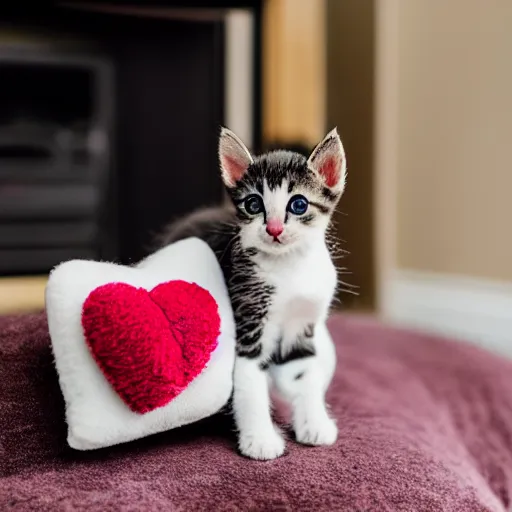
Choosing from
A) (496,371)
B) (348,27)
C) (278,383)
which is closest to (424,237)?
(348,27)

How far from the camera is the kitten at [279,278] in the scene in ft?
1.83

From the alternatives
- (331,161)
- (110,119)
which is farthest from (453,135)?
(331,161)

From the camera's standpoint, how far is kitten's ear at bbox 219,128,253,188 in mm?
567

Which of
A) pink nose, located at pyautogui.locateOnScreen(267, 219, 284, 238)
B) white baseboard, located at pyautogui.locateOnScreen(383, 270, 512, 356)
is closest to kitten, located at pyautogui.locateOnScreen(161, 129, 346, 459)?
A: pink nose, located at pyautogui.locateOnScreen(267, 219, 284, 238)

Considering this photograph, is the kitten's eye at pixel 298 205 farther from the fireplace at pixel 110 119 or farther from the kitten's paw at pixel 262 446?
the fireplace at pixel 110 119

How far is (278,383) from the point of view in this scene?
630 millimetres

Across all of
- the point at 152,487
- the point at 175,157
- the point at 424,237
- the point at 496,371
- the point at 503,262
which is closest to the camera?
the point at 152,487

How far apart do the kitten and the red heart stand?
5cm

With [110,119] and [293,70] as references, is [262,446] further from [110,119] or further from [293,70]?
[293,70]

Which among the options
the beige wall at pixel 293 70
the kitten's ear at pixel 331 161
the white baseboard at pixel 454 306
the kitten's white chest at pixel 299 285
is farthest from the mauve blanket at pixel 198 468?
the beige wall at pixel 293 70

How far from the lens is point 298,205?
1.83ft

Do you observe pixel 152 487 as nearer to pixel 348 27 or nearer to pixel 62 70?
pixel 62 70

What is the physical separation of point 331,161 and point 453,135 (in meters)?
1.54

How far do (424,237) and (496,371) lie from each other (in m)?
1.05
